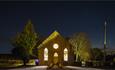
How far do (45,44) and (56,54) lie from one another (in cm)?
300

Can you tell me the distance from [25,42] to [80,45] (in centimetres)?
1126

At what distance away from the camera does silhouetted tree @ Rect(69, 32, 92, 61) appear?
6137cm

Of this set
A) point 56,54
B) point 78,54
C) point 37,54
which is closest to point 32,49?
point 37,54

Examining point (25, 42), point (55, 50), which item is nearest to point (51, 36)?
point (55, 50)

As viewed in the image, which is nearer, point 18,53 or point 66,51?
point 18,53

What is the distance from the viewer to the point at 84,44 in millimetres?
62719

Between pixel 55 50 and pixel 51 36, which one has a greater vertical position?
pixel 51 36

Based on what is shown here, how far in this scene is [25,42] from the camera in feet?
197

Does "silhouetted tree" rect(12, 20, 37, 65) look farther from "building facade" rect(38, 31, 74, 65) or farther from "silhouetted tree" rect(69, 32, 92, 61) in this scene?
"silhouetted tree" rect(69, 32, 92, 61)

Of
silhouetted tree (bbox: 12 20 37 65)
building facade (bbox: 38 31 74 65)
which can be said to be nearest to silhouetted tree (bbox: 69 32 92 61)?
building facade (bbox: 38 31 74 65)

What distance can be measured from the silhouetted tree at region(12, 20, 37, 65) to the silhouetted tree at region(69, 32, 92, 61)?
26.0 ft

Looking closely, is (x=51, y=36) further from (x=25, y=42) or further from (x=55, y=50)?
(x=25, y=42)

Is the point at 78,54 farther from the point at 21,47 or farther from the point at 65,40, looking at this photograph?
the point at 21,47

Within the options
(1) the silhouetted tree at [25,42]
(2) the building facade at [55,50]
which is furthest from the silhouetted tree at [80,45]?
(1) the silhouetted tree at [25,42]
